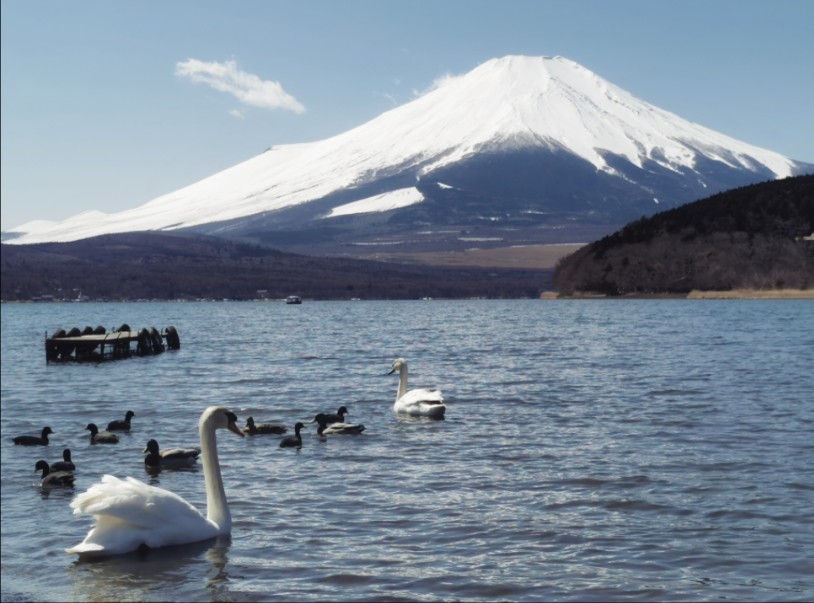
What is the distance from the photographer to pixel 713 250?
174 m

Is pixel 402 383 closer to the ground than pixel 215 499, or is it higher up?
higher up

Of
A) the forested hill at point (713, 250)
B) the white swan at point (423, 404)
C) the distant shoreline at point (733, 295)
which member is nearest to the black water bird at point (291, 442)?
the white swan at point (423, 404)

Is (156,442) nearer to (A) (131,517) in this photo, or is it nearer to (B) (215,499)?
(B) (215,499)

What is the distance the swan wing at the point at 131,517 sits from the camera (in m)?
13.1

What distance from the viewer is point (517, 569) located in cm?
1330

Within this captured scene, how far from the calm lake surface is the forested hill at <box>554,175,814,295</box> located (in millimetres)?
133251

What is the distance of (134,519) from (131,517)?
0.06 metres

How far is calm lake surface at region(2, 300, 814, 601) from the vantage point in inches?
505

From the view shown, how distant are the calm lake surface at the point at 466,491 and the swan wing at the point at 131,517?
240 millimetres

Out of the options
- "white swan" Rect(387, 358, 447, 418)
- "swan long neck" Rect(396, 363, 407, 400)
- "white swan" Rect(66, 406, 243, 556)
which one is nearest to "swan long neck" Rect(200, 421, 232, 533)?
"white swan" Rect(66, 406, 243, 556)

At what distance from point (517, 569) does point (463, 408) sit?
17628 millimetres

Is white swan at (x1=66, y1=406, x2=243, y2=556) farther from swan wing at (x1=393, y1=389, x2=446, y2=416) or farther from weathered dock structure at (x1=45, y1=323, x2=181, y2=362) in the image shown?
weathered dock structure at (x1=45, y1=323, x2=181, y2=362)

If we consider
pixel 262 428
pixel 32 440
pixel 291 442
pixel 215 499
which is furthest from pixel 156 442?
pixel 215 499

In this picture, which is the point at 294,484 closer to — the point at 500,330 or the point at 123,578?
the point at 123,578
